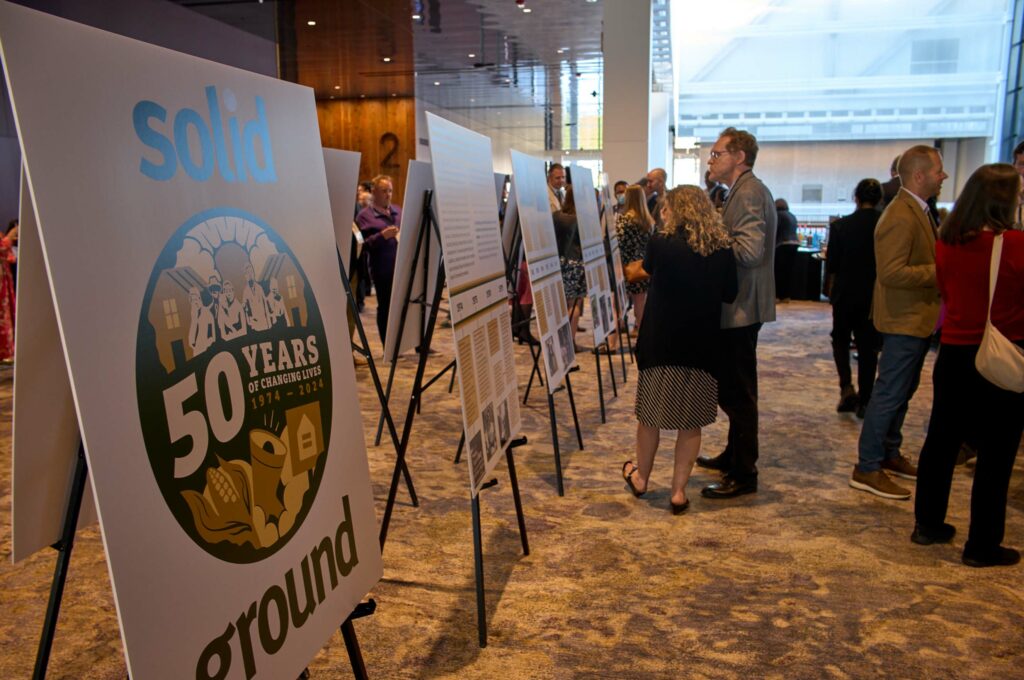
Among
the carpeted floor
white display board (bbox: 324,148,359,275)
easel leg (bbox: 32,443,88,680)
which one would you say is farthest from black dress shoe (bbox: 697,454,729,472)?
easel leg (bbox: 32,443,88,680)

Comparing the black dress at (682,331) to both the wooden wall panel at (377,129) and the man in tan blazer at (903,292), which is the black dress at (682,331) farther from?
the wooden wall panel at (377,129)

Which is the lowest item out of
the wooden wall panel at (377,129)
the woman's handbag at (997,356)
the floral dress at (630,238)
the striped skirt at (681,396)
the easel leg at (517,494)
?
the easel leg at (517,494)

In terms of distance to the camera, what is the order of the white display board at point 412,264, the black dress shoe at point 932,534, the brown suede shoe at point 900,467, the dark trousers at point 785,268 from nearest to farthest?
the black dress shoe at point 932,534 → the white display board at point 412,264 → the brown suede shoe at point 900,467 → the dark trousers at point 785,268

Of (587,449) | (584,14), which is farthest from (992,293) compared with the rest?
(584,14)

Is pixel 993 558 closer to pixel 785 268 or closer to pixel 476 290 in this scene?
pixel 476 290

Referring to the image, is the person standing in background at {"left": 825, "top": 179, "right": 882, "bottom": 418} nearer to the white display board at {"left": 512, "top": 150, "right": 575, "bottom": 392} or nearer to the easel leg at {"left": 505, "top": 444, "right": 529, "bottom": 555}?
the white display board at {"left": 512, "top": 150, "right": 575, "bottom": 392}

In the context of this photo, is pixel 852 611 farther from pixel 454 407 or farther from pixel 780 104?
pixel 780 104

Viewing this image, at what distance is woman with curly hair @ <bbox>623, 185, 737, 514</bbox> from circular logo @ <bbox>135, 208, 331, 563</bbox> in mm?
1889

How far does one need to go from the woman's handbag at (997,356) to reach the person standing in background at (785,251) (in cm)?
774

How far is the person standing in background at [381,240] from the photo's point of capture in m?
6.64

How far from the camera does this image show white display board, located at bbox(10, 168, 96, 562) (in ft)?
4.07

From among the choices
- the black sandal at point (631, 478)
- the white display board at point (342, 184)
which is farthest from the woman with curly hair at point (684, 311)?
the white display board at point (342, 184)

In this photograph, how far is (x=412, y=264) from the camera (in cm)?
386

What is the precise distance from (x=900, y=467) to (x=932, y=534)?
854 mm
